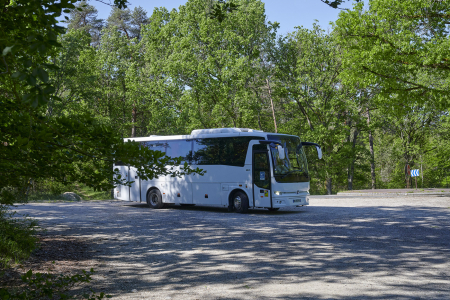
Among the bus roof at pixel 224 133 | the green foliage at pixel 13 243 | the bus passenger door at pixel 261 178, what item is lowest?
the green foliage at pixel 13 243

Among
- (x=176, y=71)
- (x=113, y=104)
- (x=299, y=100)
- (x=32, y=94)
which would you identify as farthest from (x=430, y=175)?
(x=32, y=94)

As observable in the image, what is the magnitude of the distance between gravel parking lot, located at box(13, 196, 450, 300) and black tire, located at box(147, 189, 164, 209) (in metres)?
5.43

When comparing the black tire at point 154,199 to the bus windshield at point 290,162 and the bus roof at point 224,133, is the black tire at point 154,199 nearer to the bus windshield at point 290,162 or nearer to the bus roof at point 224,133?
the bus roof at point 224,133

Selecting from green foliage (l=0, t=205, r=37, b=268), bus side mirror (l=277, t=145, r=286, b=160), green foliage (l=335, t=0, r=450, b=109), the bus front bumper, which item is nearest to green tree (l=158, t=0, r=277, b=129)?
green foliage (l=335, t=0, r=450, b=109)

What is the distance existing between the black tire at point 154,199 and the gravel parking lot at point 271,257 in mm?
5427

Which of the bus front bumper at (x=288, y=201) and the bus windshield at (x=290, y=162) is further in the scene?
the bus windshield at (x=290, y=162)

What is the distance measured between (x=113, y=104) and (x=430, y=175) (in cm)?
3498

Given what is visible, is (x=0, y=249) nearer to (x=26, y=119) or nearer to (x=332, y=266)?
(x=26, y=119)

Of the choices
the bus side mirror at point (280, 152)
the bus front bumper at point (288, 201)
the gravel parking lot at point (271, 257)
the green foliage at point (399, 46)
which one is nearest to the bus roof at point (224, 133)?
the bus side mirror at point (280, 152)

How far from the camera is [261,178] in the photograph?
15867 millimetres

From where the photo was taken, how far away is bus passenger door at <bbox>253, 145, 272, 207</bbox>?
618 inches

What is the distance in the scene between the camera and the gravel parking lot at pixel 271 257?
5.67m

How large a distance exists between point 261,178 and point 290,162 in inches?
51.1

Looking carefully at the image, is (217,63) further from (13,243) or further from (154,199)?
(13,243)
